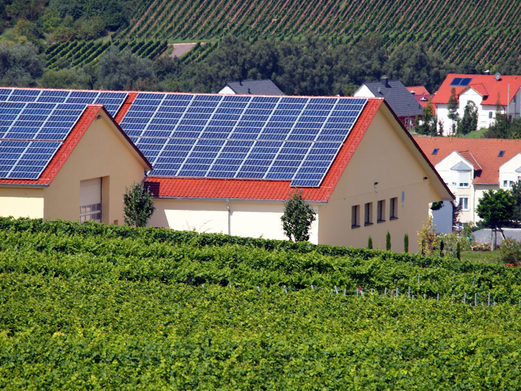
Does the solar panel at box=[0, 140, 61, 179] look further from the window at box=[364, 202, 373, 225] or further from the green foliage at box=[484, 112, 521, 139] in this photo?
the green foliage at box=[484, 112, 521, 139]

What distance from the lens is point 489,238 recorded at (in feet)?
296

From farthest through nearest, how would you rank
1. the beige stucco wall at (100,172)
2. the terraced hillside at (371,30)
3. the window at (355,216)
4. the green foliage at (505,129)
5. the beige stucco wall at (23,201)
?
the terraced hillside at (371,30) < the green foliage at (505,129) < the window at (355,216) < the beige stucco wall at (100,172) < the beige stucco wall at (23,201)

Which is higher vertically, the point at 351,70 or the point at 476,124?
the point at 351,70

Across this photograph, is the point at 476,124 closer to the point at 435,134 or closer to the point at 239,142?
the point at 435,134

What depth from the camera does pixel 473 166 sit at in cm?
11181

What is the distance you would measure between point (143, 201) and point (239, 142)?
5.28 meters

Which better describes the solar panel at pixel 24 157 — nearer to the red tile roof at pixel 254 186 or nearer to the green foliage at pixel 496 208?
the red tile roof at pixel 254 186

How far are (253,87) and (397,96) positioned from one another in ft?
78.0

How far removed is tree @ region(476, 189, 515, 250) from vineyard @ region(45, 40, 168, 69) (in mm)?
98554

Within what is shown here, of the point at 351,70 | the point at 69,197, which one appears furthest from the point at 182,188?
the point at 351,70

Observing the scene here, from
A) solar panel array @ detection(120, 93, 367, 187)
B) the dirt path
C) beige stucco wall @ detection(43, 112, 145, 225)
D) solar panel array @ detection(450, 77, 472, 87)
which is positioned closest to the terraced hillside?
the dirt path

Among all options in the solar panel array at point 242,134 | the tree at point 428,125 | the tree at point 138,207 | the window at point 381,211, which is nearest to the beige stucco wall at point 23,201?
the tree at point 138,207

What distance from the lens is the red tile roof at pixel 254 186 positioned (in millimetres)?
41125

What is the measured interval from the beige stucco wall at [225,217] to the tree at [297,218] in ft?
3.42
